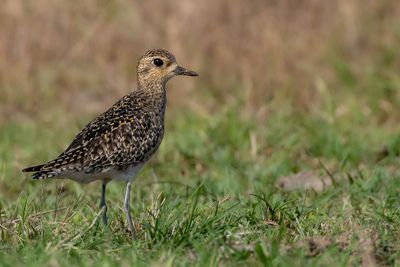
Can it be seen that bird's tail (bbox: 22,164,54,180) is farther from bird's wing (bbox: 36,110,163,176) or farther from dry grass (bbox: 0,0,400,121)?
dry grass (bbox: 0,0,400,121)

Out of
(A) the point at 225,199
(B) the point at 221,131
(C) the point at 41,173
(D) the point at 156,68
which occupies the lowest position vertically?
(B) the point at 221,131

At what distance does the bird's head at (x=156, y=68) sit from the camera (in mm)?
7980

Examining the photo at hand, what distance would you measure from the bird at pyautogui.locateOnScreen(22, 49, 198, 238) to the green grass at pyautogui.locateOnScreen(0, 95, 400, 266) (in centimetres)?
23

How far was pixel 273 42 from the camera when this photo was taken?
477 inches

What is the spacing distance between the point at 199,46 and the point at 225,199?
5.92 m

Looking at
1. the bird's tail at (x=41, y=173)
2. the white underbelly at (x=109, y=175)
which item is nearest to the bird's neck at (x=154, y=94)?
the white underbelly at (x=109, y=175)

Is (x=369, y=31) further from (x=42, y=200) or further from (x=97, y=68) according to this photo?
(x=42, y=200)

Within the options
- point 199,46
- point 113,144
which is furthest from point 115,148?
point 199,46

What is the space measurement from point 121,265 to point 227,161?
419 cm

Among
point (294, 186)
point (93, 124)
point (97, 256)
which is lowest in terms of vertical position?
point (294, 186)

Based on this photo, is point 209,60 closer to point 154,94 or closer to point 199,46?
point 199,46

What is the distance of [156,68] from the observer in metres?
8.02

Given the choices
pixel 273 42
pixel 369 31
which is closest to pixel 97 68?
pixel 273 42

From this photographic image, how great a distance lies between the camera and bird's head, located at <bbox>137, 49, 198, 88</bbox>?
26.2 ft
